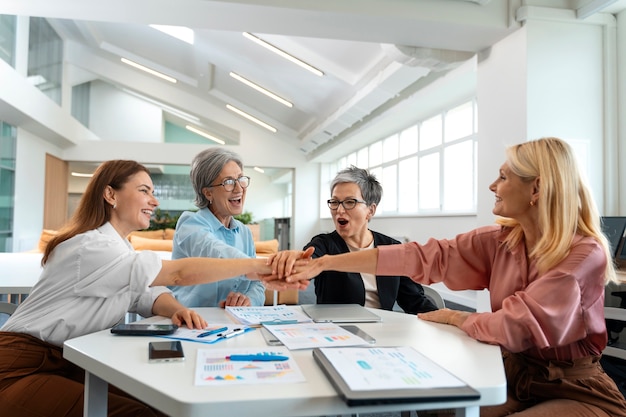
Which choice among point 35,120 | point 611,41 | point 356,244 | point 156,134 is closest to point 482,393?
point 356,244

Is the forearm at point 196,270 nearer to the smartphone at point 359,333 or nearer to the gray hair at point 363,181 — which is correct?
the smartphone at point 359,333

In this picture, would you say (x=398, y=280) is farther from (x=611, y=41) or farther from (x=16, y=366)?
(x=611, y=41)

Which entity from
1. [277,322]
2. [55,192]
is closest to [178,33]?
[55,192]

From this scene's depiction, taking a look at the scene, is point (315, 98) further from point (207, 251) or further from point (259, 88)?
point (207, 251)

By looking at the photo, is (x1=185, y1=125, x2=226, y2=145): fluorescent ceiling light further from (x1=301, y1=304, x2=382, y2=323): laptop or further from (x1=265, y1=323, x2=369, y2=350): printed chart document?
(x1=265, y1=323, x2=369, y2=350): printed chart document

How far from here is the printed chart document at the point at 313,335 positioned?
1254mm

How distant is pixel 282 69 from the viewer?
27.0 ft

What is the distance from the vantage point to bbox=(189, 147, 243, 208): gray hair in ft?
7.60

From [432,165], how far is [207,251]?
592 cm

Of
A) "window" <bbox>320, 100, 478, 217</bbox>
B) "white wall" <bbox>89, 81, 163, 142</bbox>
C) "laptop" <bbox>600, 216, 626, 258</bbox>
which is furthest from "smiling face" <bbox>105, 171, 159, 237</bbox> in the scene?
"white wall" <bbox>89, 81, 163, 142</bbox>

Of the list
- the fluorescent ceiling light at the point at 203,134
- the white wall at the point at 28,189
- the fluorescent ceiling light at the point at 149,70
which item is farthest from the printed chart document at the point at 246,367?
the fluorescent ceiling light at the point at 203,134

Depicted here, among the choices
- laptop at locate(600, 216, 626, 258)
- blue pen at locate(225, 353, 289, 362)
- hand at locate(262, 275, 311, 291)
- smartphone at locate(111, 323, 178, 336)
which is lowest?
smartphone at locate(111, 323, 178, 336)

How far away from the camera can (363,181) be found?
2.40 m

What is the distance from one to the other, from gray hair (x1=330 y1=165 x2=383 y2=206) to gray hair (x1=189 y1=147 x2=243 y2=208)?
560mm
